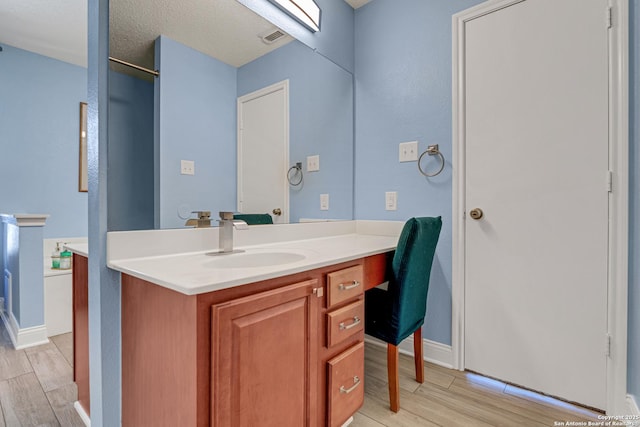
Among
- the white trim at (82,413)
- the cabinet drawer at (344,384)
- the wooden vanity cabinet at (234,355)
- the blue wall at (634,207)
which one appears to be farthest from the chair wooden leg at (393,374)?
the white trim at (82,413)

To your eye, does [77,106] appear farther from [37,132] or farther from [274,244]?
[274,244]

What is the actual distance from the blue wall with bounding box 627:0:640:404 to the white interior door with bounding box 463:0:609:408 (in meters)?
0.08

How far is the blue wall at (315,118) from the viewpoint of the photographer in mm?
1745

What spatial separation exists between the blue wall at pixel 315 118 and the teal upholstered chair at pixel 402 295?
704 millimetres

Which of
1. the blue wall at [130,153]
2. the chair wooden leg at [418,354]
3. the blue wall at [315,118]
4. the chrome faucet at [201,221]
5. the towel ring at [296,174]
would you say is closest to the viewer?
the blue wall at [130,153]

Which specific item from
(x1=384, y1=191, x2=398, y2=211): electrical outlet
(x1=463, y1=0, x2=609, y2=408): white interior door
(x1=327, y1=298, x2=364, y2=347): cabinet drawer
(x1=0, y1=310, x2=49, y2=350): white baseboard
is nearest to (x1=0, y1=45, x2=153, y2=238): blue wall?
(x1=0, y1=310, x2=49, y2=350): white baseboard

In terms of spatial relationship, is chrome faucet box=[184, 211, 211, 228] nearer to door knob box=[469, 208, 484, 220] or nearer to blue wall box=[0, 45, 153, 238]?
door knob box=[469, 208, 484, 220]

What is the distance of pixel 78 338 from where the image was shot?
1.36 metres

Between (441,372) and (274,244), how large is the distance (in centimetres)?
123

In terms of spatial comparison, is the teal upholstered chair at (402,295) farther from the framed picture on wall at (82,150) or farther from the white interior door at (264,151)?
the framed picture on wall at (82,150)

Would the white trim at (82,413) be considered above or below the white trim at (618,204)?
below

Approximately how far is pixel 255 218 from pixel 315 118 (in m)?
0.86

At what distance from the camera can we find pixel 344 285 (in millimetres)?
1206

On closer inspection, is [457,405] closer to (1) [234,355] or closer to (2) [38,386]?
(1) [234,355]
